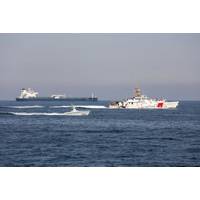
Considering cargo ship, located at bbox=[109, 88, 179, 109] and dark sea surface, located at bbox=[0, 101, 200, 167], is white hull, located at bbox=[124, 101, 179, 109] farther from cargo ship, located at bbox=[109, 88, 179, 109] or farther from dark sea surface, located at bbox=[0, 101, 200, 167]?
dark sea surface, located at bbox=[0, 101, 200, 167]

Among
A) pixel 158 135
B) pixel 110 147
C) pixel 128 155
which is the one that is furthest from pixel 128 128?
pixel 128 155

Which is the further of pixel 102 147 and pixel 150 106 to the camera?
pixel 150 106

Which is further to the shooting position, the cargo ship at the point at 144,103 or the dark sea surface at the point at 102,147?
the cargo ship at the point at 144,103

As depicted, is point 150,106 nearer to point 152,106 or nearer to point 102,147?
point 152,106

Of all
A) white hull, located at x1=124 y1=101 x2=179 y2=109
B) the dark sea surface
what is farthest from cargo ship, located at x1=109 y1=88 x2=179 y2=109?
the dark sea surface

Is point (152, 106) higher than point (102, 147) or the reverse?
higher

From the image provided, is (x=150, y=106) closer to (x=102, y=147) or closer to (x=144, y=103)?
(x=144, y=103)

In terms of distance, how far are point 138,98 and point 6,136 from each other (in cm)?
2499

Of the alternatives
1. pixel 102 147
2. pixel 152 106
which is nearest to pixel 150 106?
pixel 152 106

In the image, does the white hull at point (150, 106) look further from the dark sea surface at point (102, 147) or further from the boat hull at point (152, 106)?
the dark sea surface at point (102, 147)

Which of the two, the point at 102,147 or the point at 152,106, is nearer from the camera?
the point at 102,147

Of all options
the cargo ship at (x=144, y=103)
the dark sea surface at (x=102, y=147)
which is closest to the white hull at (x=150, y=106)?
the cargo ship at (x=144, y=103)

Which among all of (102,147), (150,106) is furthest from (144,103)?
(102,147)
